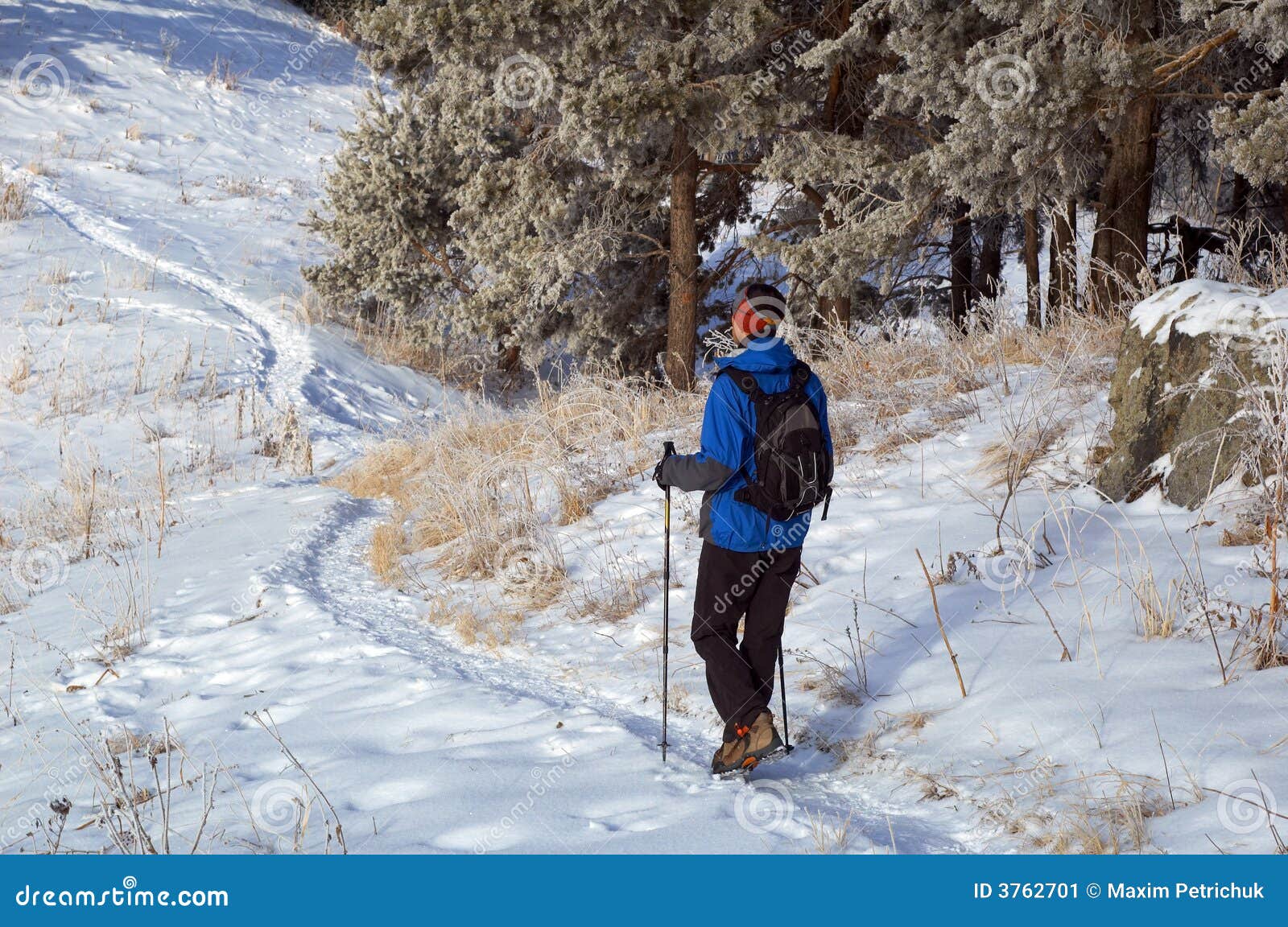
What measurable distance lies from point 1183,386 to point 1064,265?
4944mm

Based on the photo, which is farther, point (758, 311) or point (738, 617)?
point (738, 617)

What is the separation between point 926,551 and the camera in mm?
5309

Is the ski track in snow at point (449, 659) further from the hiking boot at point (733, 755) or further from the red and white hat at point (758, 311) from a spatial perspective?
the red and white hat at point (758, 311)

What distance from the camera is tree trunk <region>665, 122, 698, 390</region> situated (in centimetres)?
1217

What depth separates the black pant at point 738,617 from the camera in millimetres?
3918

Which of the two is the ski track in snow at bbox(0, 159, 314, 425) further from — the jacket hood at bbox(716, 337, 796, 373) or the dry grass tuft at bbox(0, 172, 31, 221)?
the jacket hood at bbox(716, 337, 796, 373)

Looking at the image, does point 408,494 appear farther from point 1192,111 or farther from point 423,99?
point 1192,111

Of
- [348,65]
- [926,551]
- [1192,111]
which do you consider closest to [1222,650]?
[926,551]

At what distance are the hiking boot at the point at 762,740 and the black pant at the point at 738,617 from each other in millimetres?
76

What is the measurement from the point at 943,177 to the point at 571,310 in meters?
6.21

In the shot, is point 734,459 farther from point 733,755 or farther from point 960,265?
point 960,265

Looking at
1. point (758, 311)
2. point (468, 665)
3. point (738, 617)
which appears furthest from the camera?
point (468, 665)

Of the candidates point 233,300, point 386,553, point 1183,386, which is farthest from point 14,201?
point 1183,386

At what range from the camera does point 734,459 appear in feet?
12.1
